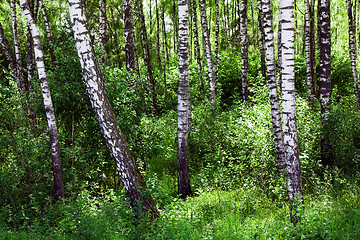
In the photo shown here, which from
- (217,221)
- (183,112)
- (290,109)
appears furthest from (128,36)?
(217,221)

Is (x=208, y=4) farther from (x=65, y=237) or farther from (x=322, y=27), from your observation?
(x=65, y=237)

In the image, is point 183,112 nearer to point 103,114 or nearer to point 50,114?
point 103,114

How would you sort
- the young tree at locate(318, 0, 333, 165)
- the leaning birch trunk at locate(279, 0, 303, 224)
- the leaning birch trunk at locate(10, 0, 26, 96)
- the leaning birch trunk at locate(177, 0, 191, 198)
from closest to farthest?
the leaning birch trunk at locate(279, 0, 303, 224), the leaning birch trunk at locate(177, 0, 191, 198), the young tree at locate(318, 0, 333, 165), the leaning birch trunk at locate(10, 0, 26, 96)

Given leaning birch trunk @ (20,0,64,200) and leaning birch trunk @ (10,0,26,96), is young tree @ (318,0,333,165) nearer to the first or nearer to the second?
leaning birch trunk @ (20,0,64,200)

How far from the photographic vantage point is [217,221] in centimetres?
513

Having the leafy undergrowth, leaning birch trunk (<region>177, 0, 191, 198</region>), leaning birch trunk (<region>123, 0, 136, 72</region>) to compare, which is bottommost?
the leafy undergrowth

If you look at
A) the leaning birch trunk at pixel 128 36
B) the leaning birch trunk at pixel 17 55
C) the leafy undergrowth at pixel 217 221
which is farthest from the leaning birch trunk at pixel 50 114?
the leaning birch trunk at pixel 17 55

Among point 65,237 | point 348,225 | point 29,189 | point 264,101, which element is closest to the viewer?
point 348,225

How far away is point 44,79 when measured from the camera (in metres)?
6.61

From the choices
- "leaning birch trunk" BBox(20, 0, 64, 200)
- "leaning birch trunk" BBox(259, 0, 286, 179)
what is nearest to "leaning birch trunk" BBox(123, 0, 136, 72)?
"leaning birch trunk" BBox(20, 0, 64, 200)

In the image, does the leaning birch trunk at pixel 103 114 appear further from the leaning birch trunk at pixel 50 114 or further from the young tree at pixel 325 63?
the young tree at pixel 325 63

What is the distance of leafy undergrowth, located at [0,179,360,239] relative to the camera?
168 inches

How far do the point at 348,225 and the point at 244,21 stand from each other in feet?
32.6

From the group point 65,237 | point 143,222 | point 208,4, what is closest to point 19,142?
point 65,237
